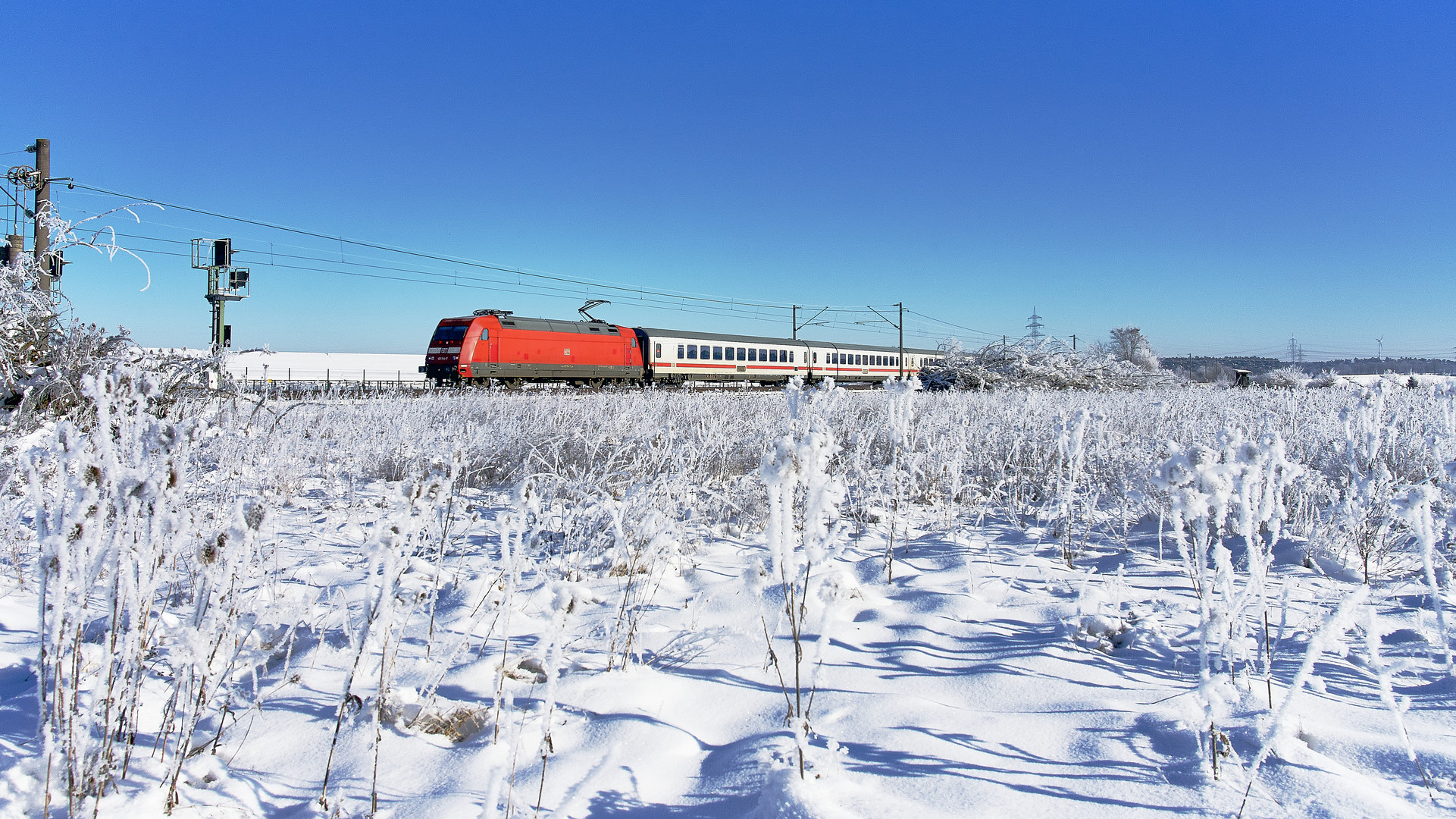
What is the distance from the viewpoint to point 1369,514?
3.29 meters

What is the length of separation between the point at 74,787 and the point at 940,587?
112 inches

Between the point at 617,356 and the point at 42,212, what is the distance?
20.1 metres

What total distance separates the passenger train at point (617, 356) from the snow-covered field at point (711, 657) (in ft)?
34.9

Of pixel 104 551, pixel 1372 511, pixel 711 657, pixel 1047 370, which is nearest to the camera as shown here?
pixel 104 551

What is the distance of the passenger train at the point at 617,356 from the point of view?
19016mm

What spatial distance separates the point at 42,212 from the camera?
406 cm

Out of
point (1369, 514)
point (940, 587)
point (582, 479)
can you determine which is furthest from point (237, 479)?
point (1369, 514)

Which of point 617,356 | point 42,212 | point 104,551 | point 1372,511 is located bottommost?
point 1372,511

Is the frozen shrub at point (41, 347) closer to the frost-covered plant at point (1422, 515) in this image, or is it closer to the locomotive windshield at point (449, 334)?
the frost-covered plant at point (1422, 515)

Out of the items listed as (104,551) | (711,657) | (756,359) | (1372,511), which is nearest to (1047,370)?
(756,359)

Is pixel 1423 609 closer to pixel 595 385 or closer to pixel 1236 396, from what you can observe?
pixel 1236 396

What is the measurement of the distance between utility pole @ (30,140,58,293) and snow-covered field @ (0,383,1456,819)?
1.37 m

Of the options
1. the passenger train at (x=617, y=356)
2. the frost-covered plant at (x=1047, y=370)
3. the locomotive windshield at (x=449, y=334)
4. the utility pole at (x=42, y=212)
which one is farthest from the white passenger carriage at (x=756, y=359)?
the utility pole at (x=42, y=212)

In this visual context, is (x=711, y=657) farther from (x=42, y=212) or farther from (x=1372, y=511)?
(x=42, y=212)
